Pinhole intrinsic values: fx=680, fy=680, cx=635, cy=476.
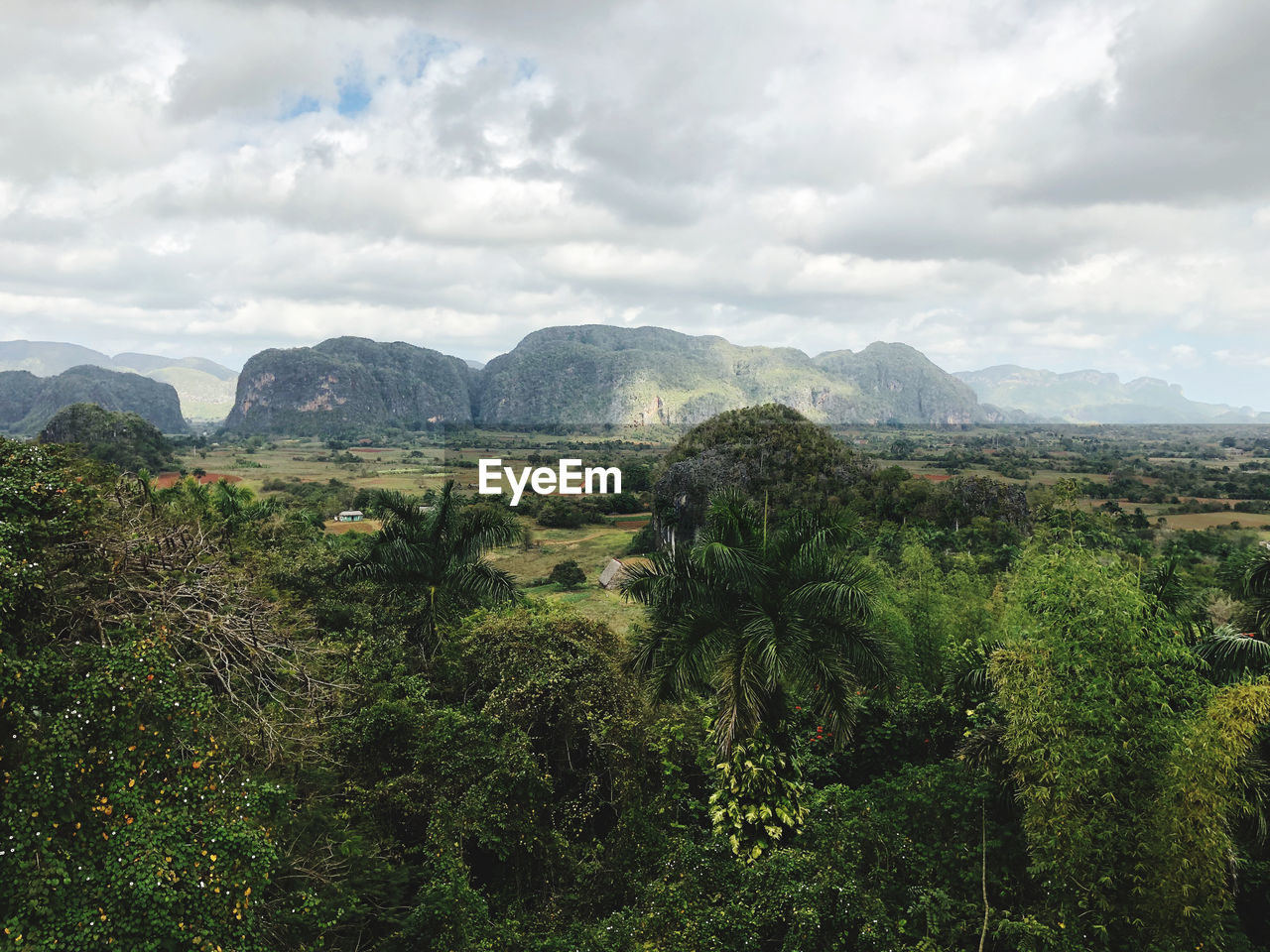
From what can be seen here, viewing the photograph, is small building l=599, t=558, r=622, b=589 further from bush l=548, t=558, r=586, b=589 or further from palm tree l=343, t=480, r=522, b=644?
palm tree l=343, t=480, r=522, b=644

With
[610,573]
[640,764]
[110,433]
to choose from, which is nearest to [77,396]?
[110,433]

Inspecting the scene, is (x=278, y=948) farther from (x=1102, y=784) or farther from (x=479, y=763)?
(x=1102, y=784)

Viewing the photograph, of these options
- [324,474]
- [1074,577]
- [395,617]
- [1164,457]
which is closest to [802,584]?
[1074,577]

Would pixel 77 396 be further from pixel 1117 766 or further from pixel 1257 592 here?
pixel 1257 592

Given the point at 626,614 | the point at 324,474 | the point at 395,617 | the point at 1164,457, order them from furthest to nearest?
the point at 1164,457 → the point at 324,474 → the point at 626,614 → the point at 395,617

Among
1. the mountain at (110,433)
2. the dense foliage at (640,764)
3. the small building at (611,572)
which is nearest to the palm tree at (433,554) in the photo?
the dense foliage at (640,764)
